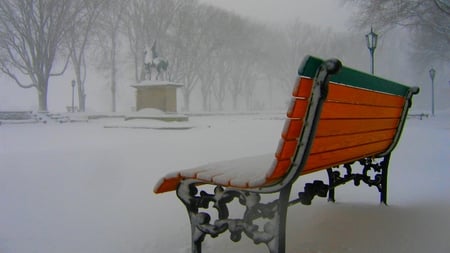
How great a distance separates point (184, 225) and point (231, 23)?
38.6 m

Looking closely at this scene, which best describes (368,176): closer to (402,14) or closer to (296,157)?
(296,157)

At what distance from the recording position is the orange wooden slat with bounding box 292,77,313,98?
1.57m

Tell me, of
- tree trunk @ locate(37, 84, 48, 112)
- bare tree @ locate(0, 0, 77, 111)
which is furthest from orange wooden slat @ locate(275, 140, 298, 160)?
tree trunk @ locate(37, 84, 48, 112)

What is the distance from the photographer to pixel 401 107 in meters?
3.31

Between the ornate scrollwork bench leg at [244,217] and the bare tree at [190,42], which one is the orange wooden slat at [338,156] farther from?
the bare tree at [190,42]

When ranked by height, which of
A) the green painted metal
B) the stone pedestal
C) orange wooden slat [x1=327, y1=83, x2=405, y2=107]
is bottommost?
orange wooden slat [x1=327, y1=83, x2=405, y2=107]

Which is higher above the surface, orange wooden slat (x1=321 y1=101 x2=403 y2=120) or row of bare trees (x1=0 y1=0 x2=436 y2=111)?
row of bare trees (x1=0 y1=0 x2=436 y2=111)

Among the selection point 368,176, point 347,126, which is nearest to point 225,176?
point 347,126

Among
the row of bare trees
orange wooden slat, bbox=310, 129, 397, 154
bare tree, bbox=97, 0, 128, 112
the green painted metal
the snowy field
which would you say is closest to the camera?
the green painted metal

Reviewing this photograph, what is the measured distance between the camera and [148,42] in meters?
33.1

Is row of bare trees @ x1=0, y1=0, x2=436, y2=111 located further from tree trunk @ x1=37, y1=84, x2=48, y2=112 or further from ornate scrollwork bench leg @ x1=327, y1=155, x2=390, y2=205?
ornate scrollwork bench leg @ x1=327, y1=155, x2=390, y2=205

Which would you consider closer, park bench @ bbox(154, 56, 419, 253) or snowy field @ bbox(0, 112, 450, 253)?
park bench @ bbox(154, 56, 419, 253)

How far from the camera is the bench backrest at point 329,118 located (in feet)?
5.24

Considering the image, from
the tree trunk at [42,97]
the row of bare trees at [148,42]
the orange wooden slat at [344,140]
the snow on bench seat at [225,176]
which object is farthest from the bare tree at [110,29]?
the snow on bench seat at [225,176]
